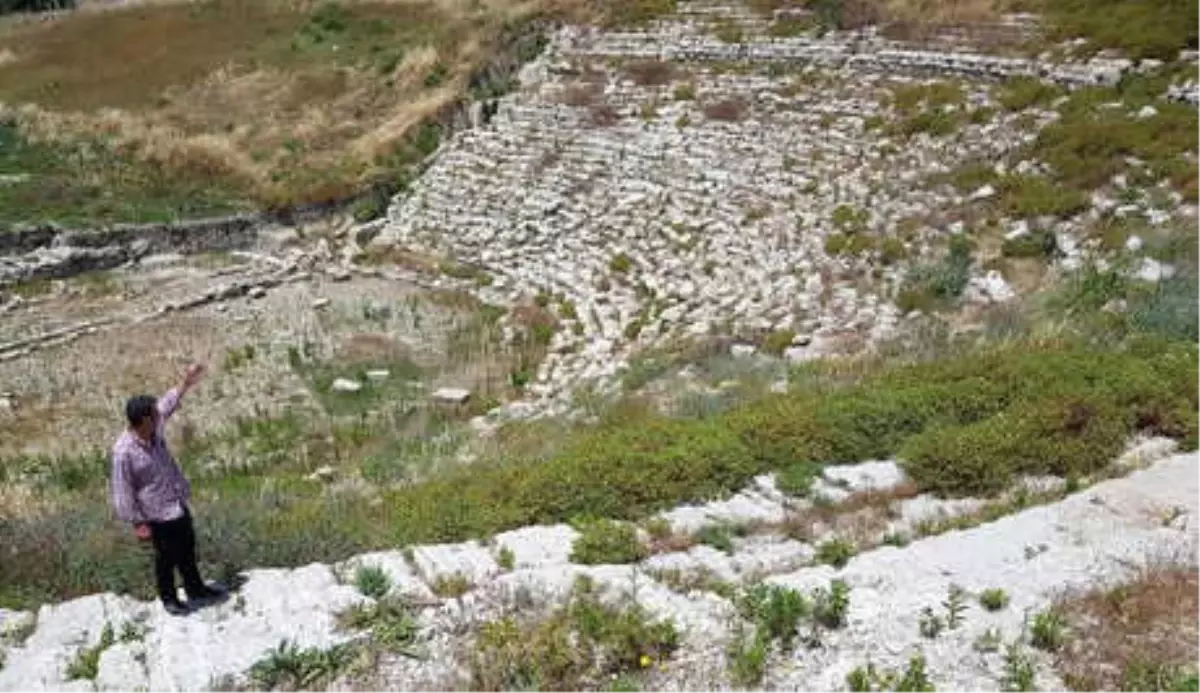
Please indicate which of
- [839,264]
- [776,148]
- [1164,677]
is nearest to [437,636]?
[1164,677]

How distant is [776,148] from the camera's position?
28.6 m

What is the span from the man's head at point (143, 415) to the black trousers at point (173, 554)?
32.2 inches

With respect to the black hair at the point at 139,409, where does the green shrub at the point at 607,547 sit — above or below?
below

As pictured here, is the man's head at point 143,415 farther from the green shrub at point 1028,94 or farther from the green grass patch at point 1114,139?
the green shrub at point 1028,94

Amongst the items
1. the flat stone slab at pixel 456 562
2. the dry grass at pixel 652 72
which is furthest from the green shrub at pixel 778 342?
the dry grass at pixel 652 72

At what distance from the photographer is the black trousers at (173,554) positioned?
31.8 feet

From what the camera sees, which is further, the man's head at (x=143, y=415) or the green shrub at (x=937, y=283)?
the green shrub at (x=937, y=283)

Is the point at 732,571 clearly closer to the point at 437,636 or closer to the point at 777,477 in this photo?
the point at 777,477

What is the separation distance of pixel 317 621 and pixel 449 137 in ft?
92.6

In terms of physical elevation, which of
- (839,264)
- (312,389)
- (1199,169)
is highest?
(1199,169)

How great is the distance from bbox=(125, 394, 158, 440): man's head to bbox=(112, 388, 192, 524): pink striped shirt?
85 mm

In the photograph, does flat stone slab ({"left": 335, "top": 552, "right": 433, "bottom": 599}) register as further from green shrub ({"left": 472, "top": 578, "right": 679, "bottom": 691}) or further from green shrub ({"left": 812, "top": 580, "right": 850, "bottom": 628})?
green shrub ({"left": 812, "top": 580, "right": 850, "bottom": 628})

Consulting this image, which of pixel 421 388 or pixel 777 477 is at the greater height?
pixel 777 477

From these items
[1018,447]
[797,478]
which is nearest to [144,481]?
[797,478]
